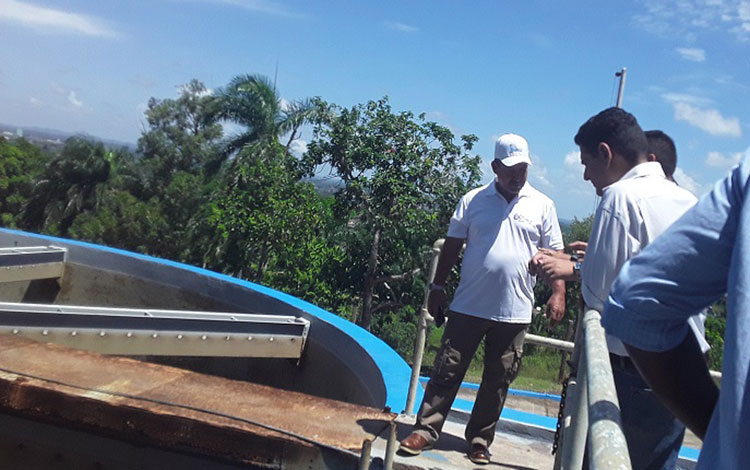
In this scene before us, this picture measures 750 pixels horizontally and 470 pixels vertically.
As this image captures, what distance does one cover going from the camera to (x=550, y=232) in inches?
135

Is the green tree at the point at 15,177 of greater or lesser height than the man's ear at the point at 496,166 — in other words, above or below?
below

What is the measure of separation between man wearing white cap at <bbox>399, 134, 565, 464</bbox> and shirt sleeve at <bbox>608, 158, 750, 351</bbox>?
2.06 m

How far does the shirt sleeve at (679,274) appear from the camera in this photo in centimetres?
94

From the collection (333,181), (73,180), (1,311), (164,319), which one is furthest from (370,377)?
(73,180)

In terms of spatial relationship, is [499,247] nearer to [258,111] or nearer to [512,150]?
[512,150]

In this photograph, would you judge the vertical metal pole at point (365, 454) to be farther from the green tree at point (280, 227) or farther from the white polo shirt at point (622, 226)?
the green tree at point (280, 227)

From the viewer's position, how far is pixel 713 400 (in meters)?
1.07

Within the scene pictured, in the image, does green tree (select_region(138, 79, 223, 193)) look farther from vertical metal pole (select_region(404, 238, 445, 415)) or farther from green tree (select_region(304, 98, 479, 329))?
vertical metal pole (select_region(404, 238, 445, 415))

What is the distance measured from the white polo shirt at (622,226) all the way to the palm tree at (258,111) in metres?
19.1

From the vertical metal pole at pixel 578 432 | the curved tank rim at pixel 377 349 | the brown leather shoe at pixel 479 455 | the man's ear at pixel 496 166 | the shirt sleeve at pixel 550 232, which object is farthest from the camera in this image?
the curved tank rim at pixel 377 349

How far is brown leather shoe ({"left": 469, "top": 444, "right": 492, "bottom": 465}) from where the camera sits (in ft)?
9.94

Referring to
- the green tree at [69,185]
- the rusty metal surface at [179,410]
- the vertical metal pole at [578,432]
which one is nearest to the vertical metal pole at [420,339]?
the rusty metal surface at [179,410]

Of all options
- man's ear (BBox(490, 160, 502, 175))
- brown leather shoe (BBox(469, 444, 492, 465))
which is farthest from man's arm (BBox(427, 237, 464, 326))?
brown leather shoe (BBox(469, 444, 492, 465))

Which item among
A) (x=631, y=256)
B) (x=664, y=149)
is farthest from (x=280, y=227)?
(x=631, y=256)
